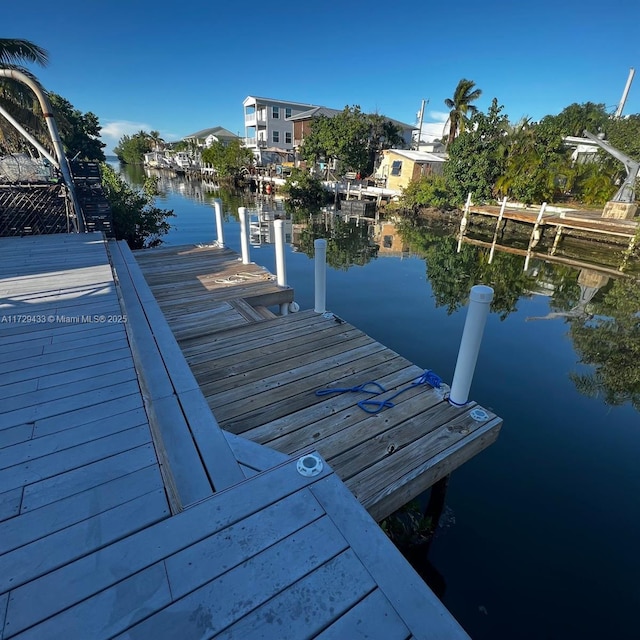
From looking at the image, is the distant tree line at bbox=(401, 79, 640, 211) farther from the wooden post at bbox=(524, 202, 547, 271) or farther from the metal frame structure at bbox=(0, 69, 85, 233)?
the metal frame structure at bbox=(0, 69, 85, 233)

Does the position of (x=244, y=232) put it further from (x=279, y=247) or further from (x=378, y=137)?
(x=378, y=137)

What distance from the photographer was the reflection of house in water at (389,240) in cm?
1494

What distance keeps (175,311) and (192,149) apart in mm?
66486

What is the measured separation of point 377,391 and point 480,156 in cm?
2142

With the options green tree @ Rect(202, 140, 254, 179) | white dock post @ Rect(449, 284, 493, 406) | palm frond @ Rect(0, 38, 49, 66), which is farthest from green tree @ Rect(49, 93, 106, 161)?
white dock post @ Rect(449, 284, 493, 406)

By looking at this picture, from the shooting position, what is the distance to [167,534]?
136 cm

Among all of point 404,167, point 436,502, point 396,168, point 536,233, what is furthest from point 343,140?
point 436,502

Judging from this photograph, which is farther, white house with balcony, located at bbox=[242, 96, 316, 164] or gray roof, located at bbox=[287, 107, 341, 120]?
white house with balcony, located at bbox=[242, 96, 316, 164]

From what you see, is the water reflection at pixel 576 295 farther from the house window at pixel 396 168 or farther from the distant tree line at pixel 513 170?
the house window at pixel 396 168

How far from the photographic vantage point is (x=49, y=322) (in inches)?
124

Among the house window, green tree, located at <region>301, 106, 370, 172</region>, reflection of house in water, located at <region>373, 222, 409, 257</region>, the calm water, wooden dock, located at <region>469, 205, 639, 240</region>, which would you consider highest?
green tree, located at <region>301, 106, 370, 172</region>

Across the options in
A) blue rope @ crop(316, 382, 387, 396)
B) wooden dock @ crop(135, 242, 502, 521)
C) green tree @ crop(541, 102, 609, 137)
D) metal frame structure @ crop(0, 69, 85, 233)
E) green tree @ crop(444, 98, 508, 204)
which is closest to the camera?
wooden dock @ crop(135, 242, 502, 521)

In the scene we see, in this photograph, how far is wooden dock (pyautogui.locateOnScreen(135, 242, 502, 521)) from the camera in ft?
8.37

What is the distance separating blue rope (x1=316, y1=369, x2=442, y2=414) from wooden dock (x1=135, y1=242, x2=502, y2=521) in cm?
4
